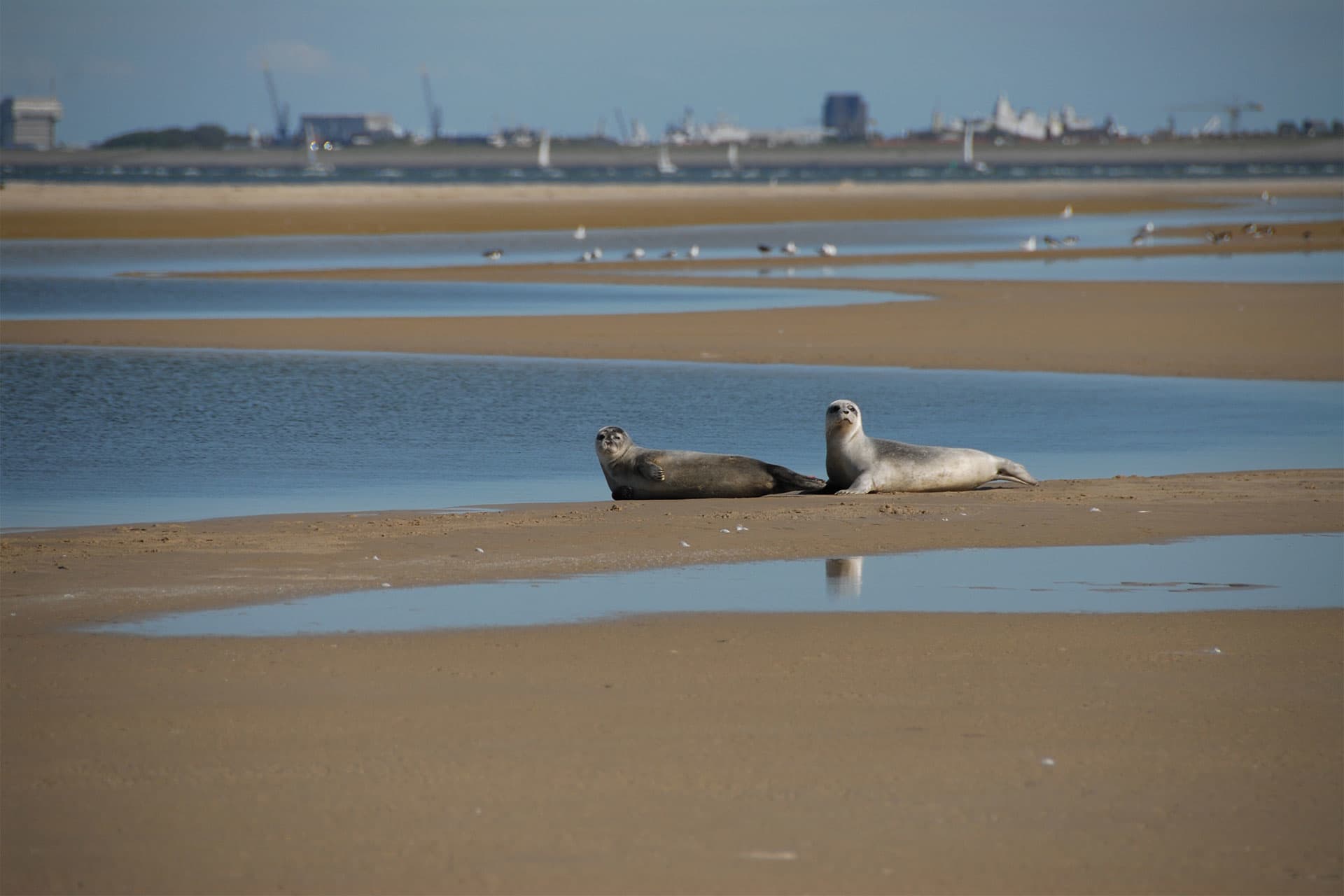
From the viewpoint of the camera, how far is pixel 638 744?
15.1ft

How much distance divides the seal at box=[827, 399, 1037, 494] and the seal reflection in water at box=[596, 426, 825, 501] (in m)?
0.18

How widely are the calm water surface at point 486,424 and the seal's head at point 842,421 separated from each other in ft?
3.84

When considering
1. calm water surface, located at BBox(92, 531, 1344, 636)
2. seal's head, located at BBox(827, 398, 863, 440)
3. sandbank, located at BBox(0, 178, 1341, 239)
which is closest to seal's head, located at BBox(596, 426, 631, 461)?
seal's head, located at BBox(827, 398, 863, 440)

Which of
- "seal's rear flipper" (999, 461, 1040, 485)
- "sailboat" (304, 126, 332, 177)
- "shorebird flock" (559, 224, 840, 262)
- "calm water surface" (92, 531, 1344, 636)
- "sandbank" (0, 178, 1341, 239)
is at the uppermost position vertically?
"sailboat" (304, 126, 332, 177)

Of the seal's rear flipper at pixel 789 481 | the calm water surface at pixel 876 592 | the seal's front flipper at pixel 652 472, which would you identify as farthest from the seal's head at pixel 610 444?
the calm water surface at pixel 876 592

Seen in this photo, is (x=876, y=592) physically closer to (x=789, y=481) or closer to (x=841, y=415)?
(x=789, y=481)

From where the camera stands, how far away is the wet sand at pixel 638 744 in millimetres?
3836

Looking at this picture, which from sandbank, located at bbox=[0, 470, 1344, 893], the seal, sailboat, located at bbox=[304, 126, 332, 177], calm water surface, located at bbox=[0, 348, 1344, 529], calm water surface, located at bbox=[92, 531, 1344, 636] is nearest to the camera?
sandbank, located at bbox=[0, 470, 1344, 893]

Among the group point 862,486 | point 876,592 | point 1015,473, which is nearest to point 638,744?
point 876,592

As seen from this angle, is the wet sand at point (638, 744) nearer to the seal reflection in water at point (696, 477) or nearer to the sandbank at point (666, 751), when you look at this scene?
the sandbank at point (666, 751)

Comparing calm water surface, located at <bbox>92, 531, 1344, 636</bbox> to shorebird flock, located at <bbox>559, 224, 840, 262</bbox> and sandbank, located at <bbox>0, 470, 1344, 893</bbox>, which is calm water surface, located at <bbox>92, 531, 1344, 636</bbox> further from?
shorebird flock, located at <bbox>559, 224, 840, 262</bbox>

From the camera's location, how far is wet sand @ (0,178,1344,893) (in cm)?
384

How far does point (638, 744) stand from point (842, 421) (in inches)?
194

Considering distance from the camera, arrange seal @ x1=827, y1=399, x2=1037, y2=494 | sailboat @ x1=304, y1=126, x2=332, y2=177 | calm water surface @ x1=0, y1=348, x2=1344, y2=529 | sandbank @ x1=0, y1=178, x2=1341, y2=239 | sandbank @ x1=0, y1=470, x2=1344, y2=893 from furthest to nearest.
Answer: sailboat @ x1=304, y1=126, x2=332, y2=177 < sandbank @ x1=0, y1=178, x2=1341, y2=239 < calm water surface @ x1=0, y1=348, x2=1344, y2=529 < seal @ x1=827, y1=399, x2=1037, y2=494 < sandbank @ x1=0, y1=470, x2=1344, y2=893
